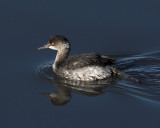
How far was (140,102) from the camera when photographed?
11.3 m

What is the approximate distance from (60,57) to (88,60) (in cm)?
101

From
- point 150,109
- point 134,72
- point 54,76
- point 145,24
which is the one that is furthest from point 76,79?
point 145,24

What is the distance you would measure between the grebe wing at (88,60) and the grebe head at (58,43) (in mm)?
454

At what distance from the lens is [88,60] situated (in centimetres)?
1242

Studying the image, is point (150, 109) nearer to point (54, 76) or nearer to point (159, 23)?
point (54, 76)

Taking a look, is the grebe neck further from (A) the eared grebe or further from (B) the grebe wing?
(B) the grebe wing

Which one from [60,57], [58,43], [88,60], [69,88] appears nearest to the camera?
[69,88]

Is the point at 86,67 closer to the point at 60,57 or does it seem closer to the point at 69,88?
the point at 69,88

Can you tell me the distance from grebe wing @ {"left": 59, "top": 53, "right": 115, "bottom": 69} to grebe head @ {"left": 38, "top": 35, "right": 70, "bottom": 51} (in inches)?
17.9

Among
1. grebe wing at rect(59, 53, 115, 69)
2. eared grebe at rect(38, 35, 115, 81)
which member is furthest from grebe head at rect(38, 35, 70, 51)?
grebe wing at rect(59, 53, 115, 69)

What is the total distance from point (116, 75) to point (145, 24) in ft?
8.78

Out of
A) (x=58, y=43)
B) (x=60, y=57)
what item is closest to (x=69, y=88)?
(x=60, y=57)

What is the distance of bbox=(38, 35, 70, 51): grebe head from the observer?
12.9 meters

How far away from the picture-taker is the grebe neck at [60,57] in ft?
42.7
